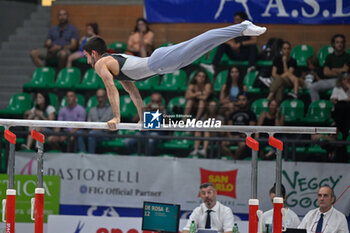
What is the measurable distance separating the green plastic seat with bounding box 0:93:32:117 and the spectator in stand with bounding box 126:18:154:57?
1.99 meters

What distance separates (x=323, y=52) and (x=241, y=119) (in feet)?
8.70

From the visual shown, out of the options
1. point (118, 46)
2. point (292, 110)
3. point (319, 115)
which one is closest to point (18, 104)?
point (118, 46)

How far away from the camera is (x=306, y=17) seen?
35.1ft

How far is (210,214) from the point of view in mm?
8641

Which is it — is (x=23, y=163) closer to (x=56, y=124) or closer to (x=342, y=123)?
(x=56, y=124)

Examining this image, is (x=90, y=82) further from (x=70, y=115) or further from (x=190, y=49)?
(x=190, y=49)

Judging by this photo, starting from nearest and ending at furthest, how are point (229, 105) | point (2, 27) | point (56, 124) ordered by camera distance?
point (56, 124), point (229, 105), point (2, 27)

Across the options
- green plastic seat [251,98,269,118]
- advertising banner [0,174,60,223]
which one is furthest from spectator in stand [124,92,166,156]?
green plastic seat [251,98,269,118]

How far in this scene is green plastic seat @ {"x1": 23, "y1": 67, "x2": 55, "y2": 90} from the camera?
39.5 ft

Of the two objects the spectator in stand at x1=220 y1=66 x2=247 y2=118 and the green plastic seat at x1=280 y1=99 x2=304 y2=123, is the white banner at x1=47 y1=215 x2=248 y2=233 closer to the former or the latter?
the spectator in stand at x1=220 y1=66 x2=247 y2=118

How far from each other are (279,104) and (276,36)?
6.33ft

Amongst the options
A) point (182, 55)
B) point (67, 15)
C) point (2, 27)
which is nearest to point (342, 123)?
point (182, 55)

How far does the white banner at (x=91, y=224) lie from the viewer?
8.96 metres

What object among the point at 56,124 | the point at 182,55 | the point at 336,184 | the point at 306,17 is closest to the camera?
the point at 182,55
